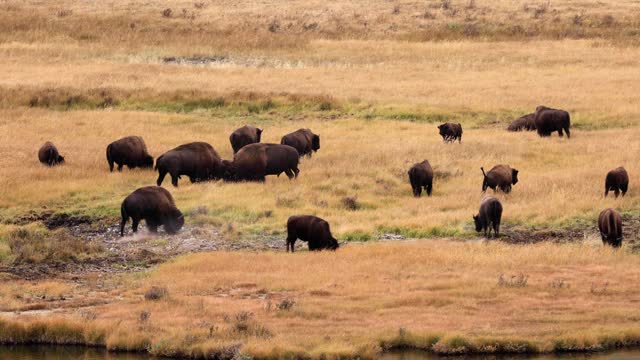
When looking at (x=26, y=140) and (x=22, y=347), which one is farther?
(x=26, y=140)

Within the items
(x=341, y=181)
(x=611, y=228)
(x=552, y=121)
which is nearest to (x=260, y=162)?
(x=341, y=181)

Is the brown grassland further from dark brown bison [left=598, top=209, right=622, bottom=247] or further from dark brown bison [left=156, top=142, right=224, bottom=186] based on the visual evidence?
dark brown bison [left=156, top=142, right=224, bottom=186]

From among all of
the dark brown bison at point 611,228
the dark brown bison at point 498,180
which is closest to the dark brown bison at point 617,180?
the dark brown bison at point 498,180

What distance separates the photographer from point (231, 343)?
19594 millimetres

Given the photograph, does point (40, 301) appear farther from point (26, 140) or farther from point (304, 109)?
point (304, 109)

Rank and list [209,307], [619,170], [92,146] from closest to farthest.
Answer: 1. [209,307]
2. [619,170]
3. [92,146]

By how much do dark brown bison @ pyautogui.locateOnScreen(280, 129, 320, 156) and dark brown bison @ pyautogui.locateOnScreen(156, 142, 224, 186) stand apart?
4.00m

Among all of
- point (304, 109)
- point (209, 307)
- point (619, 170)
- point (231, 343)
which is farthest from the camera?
point (304, 109)

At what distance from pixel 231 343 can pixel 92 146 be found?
858 inches

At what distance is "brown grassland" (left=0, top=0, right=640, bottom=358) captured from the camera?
21.0m

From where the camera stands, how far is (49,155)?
121 ft

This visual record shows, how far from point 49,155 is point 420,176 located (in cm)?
1136

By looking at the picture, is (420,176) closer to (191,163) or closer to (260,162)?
(260,162)

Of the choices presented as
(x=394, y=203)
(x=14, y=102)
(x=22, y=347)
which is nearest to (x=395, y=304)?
(x=22, y=347)
